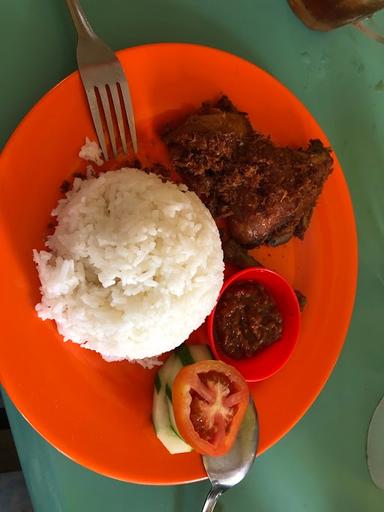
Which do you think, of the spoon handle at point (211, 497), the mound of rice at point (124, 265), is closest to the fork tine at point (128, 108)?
the mound of rice at point (124, 265)

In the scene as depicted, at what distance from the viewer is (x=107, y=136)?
78.7 inches

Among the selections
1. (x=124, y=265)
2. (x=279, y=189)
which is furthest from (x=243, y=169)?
(x=124, y=265)

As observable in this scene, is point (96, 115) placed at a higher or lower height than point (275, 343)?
higher

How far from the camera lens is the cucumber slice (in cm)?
204

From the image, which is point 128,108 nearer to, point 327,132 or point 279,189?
point 279,189

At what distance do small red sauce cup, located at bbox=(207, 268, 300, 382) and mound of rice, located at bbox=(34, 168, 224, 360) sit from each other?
0.19m

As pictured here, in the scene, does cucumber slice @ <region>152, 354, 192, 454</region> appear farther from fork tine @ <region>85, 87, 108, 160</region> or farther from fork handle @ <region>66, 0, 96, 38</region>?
fork handle @ <region>66, 0, 96, 38</region>

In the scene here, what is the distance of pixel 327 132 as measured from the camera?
2402 mm

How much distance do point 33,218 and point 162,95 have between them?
63 cm

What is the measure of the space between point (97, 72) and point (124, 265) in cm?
63

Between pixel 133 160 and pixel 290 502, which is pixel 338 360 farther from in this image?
pixel 133 160

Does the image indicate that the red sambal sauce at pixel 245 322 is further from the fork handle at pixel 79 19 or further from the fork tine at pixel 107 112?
the fork handle at pixel 79 19

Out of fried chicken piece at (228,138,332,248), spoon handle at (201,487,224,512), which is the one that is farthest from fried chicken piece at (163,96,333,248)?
spoon handle at (201,487,224,512)

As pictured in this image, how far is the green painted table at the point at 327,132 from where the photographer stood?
79.0 inches
